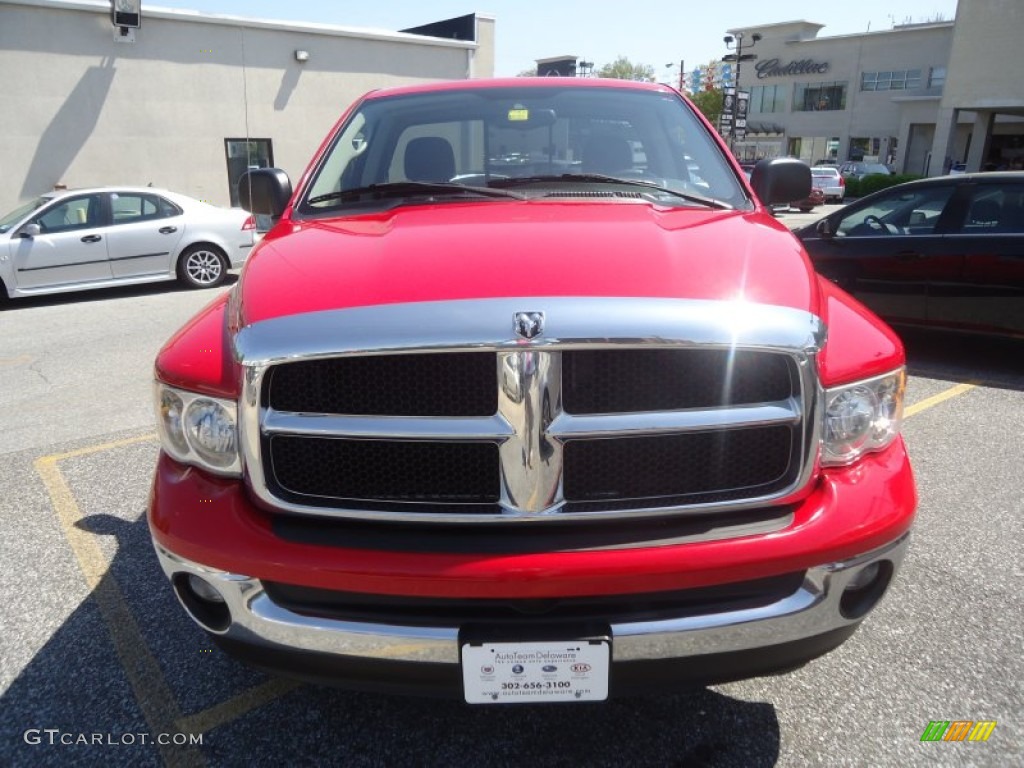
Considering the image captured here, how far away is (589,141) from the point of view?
322 cm

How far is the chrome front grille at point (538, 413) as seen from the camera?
69.1 inches

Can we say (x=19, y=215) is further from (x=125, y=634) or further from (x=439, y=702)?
(x=439, y=702)

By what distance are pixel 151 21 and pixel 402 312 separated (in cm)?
1764

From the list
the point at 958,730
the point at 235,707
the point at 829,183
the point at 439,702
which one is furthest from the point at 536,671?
the point at 829,183

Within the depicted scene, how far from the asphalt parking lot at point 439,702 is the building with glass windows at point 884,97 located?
37580 mm

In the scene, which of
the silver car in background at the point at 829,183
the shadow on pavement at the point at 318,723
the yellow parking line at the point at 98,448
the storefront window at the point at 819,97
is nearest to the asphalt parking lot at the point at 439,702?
the shadow on pavement at the point at 318,723

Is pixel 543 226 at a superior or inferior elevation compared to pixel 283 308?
superior

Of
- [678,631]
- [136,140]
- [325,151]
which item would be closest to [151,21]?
[136,140]

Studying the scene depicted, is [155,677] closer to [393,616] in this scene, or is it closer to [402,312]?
[393,616]

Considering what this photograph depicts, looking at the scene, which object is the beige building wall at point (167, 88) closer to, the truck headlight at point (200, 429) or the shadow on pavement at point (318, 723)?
the shadow on pavement at point (318, 723)

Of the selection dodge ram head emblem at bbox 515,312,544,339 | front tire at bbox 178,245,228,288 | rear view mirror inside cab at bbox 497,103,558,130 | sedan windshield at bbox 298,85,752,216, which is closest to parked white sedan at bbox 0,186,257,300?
front tire at bbox 178,245,228,288

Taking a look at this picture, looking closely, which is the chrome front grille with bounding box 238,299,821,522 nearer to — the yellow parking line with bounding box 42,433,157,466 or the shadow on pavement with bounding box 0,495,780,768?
the shadow on pavement with bounding box 0,495,780,768

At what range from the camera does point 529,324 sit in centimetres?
173

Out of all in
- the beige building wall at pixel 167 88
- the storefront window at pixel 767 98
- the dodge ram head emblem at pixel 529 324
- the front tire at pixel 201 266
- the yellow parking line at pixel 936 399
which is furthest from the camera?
the storefront window at pixel 767 98
